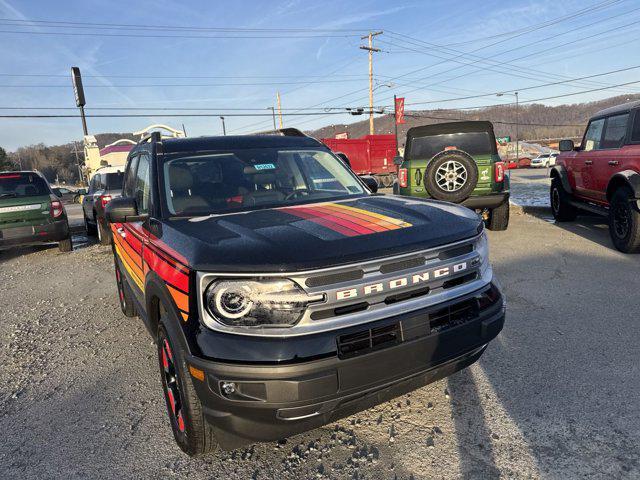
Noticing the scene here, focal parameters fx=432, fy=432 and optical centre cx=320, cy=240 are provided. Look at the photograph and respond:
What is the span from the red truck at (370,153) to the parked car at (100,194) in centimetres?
1332

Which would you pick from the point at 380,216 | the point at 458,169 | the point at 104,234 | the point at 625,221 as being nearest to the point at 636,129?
the point at 625,221

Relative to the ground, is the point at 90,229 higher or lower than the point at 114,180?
lower

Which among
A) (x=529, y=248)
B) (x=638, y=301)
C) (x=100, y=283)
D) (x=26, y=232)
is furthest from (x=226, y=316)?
(x=26, y=232)

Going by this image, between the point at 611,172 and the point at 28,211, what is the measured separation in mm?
9780

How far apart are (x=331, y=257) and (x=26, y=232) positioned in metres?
8.06

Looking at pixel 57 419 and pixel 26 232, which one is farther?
pixel 26 232

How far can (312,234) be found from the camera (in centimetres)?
212

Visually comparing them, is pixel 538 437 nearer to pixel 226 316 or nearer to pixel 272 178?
pixel 226 316

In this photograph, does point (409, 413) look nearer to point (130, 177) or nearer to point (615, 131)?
point (130, 177)

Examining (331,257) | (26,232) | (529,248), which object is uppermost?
(331,257)

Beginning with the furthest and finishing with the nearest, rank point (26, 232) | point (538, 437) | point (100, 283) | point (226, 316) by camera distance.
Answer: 1. point (26, 232)
2. point (100, 283)
3. point (538, 437)
4. point (226, 316)

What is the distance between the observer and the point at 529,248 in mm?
6820

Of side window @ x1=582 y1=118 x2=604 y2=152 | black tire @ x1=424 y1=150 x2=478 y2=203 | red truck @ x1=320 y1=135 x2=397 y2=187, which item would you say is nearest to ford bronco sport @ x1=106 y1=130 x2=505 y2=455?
black tire @ x1=424 y1=150 x2=478 y2=203

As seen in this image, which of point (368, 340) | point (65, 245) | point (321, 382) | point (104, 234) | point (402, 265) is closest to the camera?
point (321, 382)
